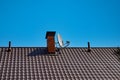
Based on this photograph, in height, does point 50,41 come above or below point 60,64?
above

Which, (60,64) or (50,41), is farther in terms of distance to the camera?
(50,41)

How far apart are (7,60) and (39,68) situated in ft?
7.07

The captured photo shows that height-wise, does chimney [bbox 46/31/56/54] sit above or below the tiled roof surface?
above

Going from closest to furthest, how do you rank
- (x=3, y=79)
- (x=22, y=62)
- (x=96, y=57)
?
(x=3, y=79), (x=22, y=62), (x=96, y=57)

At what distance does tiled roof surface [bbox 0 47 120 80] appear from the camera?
1708 cm

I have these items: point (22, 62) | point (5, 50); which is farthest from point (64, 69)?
point (5, 50)

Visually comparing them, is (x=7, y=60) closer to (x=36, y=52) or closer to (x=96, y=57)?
(x=36, y=52)

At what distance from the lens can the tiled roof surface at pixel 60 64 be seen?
17.1 m

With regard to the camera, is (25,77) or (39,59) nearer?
(25,77)

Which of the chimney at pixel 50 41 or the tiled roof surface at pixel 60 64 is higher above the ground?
the chimney at pixel 50 41

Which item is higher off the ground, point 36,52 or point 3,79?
point 36,52

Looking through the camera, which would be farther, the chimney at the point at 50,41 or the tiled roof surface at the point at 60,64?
the chimney at the point at 50,41

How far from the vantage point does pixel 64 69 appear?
17938 millimetres

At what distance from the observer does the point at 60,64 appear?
1866 cm
